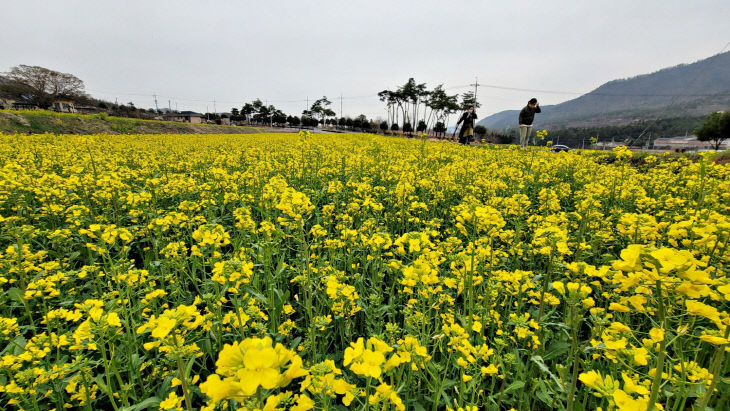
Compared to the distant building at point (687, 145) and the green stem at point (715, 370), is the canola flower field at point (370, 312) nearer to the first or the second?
the green stem at point (715, 370)

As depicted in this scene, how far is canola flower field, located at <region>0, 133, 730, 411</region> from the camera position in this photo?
121 cm

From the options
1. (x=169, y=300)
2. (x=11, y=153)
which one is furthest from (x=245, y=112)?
(x=169, y=300)

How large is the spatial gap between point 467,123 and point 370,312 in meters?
19.3

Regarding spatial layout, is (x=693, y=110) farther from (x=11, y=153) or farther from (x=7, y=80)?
(x=7, y=80)

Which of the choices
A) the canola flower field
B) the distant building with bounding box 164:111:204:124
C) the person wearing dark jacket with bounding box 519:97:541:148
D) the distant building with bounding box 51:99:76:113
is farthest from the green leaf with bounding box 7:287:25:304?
the distant building with bounding box 164:111:204:124

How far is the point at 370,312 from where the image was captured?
101 inches

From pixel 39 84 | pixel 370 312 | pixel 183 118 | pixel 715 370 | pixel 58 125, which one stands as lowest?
pixel 370 312

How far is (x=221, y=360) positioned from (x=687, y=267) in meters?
1.59

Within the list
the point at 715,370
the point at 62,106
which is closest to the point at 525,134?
the point at 715,370

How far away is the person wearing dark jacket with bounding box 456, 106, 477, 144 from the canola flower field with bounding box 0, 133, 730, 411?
1308 cm

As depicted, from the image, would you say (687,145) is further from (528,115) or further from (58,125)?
(58,125)

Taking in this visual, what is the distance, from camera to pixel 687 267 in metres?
1.06

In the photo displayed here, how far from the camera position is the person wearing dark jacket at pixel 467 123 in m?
18.5

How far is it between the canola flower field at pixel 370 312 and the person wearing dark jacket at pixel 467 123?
1308 centimetres
